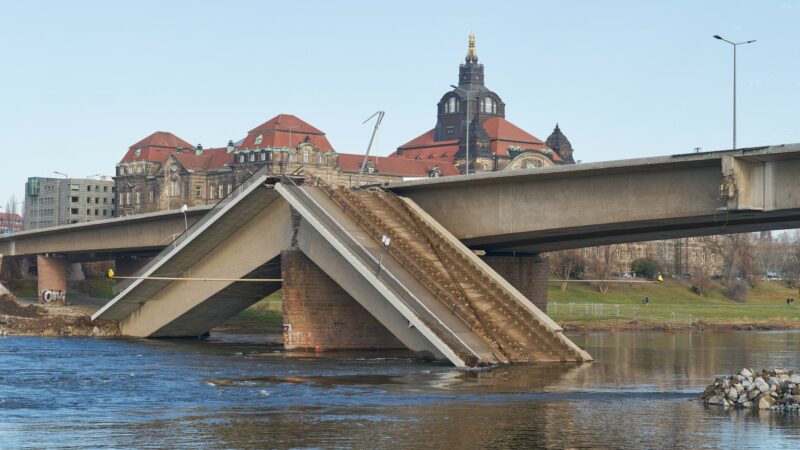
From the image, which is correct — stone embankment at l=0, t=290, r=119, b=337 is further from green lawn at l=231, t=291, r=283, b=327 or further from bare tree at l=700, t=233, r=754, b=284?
bare tree at l=700, t=233, r=754, b=284

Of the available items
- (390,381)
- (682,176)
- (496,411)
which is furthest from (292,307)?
(496,411)

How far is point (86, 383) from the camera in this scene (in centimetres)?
4606

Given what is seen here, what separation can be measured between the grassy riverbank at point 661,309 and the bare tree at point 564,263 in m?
2.31

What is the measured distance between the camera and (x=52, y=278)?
9988cm

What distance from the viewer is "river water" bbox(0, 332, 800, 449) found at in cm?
3197

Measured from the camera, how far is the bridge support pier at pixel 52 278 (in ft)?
324

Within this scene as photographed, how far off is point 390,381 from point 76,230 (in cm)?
5188

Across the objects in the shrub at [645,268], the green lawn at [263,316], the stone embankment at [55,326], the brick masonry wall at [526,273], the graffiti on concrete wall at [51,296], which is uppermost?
the shrub at [645,268]

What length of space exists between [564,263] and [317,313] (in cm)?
8948

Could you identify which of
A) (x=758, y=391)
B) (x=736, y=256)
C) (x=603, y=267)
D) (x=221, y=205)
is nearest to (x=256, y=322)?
(x=221, y=205)

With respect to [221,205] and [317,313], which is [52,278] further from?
[317,313]


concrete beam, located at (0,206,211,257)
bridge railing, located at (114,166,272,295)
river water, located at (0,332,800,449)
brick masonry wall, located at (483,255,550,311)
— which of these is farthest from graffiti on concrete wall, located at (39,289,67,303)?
brick masonry wall, located at (483,255,550,311)

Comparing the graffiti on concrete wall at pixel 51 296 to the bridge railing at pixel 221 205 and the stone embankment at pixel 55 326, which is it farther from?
the bridge railing at pixel 221 205

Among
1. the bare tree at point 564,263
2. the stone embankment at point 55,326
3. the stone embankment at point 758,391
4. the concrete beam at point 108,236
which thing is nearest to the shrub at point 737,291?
the bare tree at point 564,263
